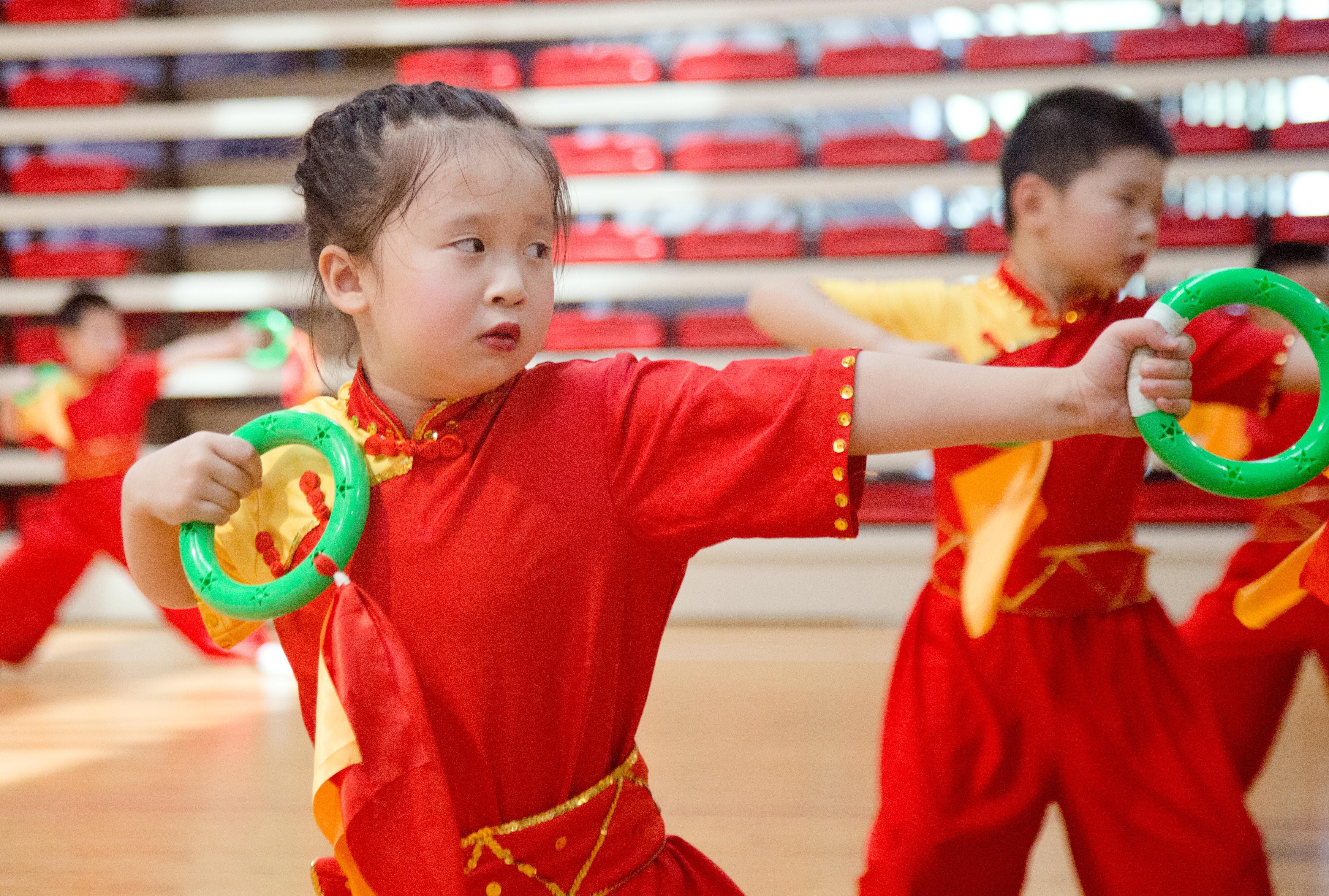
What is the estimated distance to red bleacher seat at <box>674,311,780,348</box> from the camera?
4902 millimetres

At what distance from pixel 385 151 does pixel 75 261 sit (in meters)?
4.96

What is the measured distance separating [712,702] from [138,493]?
252cm

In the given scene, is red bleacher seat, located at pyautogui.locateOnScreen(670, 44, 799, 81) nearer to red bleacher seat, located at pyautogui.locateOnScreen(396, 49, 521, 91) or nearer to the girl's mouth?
red bleacher seat, located at pyautogui.locateOnScreen(396, 49, 521, 91)

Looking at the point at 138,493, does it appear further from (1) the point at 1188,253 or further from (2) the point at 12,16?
(2) the point at 12,16

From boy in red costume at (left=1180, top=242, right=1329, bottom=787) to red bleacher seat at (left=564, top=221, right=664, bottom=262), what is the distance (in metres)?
3.18

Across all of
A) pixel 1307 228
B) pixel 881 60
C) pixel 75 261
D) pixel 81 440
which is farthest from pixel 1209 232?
pixel 75 261

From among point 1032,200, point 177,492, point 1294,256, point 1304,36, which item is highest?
point 1304,36

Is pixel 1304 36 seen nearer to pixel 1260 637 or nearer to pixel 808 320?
pixel 1260 637

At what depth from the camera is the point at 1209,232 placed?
4645mm

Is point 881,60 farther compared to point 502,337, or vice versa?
point 881,60

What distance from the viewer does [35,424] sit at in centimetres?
404

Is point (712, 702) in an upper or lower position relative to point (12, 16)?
lower

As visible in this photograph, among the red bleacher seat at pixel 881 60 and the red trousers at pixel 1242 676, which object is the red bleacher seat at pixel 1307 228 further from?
the red trousers at pixel 1242 676

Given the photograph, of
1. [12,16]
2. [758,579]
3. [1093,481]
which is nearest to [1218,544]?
[758,579]
